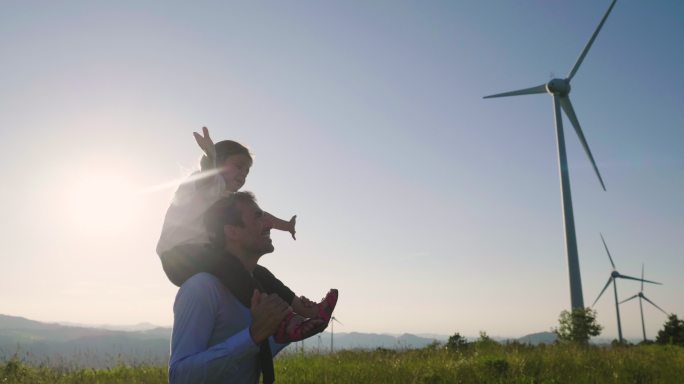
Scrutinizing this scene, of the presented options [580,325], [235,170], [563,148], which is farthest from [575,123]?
[235,170]

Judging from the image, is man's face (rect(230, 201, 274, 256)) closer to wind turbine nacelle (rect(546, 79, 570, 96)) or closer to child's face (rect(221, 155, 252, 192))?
child's face (rect(221, 155, 252, 192))

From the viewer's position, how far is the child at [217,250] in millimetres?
2756

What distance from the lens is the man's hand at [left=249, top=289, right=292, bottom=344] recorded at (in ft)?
7.65

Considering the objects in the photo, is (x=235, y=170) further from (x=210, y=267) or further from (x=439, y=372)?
(x=439, y=372)

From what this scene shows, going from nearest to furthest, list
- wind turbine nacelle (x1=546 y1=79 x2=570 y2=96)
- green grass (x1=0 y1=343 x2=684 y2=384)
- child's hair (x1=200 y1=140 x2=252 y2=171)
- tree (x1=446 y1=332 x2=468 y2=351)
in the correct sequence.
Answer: child's hair (x1=200 y1=140 x2=252 y2=171) → green grass (x1=0 y1=343 x2=684 y2=384) → tree (x1=446 y1=332 x2=468 y2=351) → wind turbine nacelle (x1=546 y1=79 x2=570 y2=96)

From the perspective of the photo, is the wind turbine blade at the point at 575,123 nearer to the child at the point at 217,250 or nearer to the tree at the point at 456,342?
the tree at the point at 456,342

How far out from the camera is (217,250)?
3.03 m

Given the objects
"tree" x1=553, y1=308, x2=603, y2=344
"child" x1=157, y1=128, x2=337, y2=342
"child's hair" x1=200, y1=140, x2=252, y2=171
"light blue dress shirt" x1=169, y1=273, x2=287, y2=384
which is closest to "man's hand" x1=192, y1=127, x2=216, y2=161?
"child" x1=157, y1=128, x2=337, y2=342

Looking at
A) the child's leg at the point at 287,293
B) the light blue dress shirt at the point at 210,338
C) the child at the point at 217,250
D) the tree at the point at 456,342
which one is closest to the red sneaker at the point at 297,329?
the child at the point at 217,250

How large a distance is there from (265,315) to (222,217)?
37.7 inches

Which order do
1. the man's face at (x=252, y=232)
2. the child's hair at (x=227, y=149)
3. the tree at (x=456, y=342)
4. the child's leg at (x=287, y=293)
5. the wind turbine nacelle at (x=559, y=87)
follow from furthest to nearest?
the wind turbine nacelle at (x=559, y=87) < the tree at (x=456, y=342) < the child's hair at (x=227, y=149) < the child's leg at (x=287, y=293) < the man's face at (x=252, y=232)

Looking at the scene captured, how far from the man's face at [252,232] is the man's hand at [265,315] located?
712mm

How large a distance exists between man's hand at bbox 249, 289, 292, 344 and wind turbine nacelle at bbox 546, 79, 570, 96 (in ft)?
160

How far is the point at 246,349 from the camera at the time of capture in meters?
2.37
